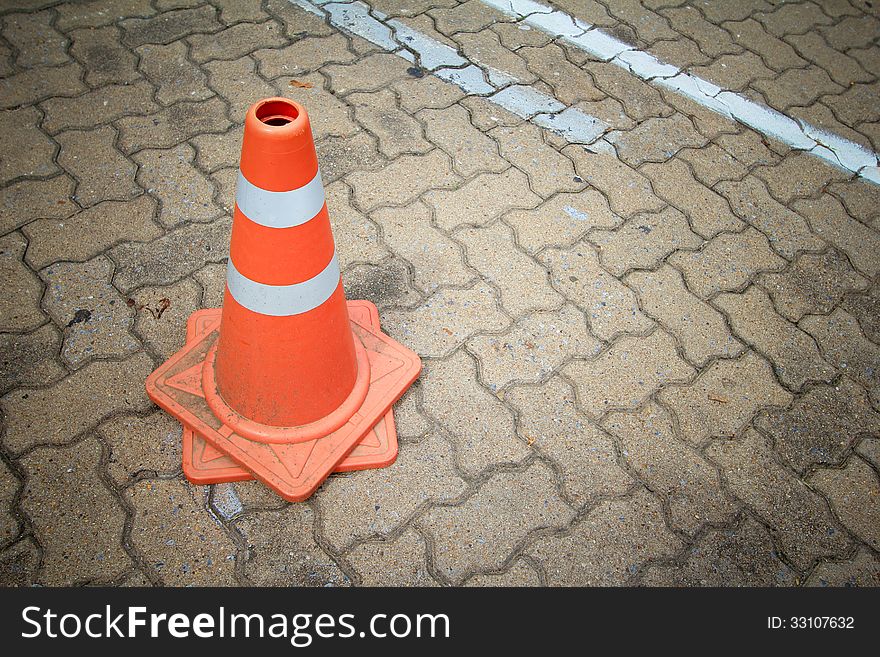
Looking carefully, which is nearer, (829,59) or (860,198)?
(860,198)

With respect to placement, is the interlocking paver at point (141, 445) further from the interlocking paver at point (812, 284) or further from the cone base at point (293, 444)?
the interlocking paver at point (812, 284)

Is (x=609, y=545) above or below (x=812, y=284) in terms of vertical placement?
below

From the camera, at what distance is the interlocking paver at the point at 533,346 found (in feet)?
8.05

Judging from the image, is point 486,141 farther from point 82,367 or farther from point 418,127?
point 82,367

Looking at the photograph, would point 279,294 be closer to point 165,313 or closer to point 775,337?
point 165,313

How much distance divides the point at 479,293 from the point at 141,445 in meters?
1.31

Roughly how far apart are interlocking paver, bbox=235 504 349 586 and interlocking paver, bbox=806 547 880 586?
1.43 meters

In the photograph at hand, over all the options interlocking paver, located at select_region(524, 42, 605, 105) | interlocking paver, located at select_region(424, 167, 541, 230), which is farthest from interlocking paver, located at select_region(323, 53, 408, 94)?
interlocking paver, located at select_region(424, 167, 541, 230)

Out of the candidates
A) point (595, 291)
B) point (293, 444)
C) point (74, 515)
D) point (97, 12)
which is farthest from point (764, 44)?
point (74, 515)

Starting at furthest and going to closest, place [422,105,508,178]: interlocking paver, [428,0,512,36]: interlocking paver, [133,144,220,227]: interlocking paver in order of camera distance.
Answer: [428,0,512,36]: interlocking paver, [422,105,508,178]: interlocking paver, [133,144,220,227]: interlocking paver

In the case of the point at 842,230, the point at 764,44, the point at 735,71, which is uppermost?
the point at 764,44

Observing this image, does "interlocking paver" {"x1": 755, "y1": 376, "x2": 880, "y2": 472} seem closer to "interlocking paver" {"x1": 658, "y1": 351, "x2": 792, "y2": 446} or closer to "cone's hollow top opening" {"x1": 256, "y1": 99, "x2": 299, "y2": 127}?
"interlocking paver" {"x1": 658, "y1": 351, "x2": 792, "y2": 446}

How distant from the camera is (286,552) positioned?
78.7 inches

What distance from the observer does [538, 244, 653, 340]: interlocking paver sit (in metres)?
2.63
